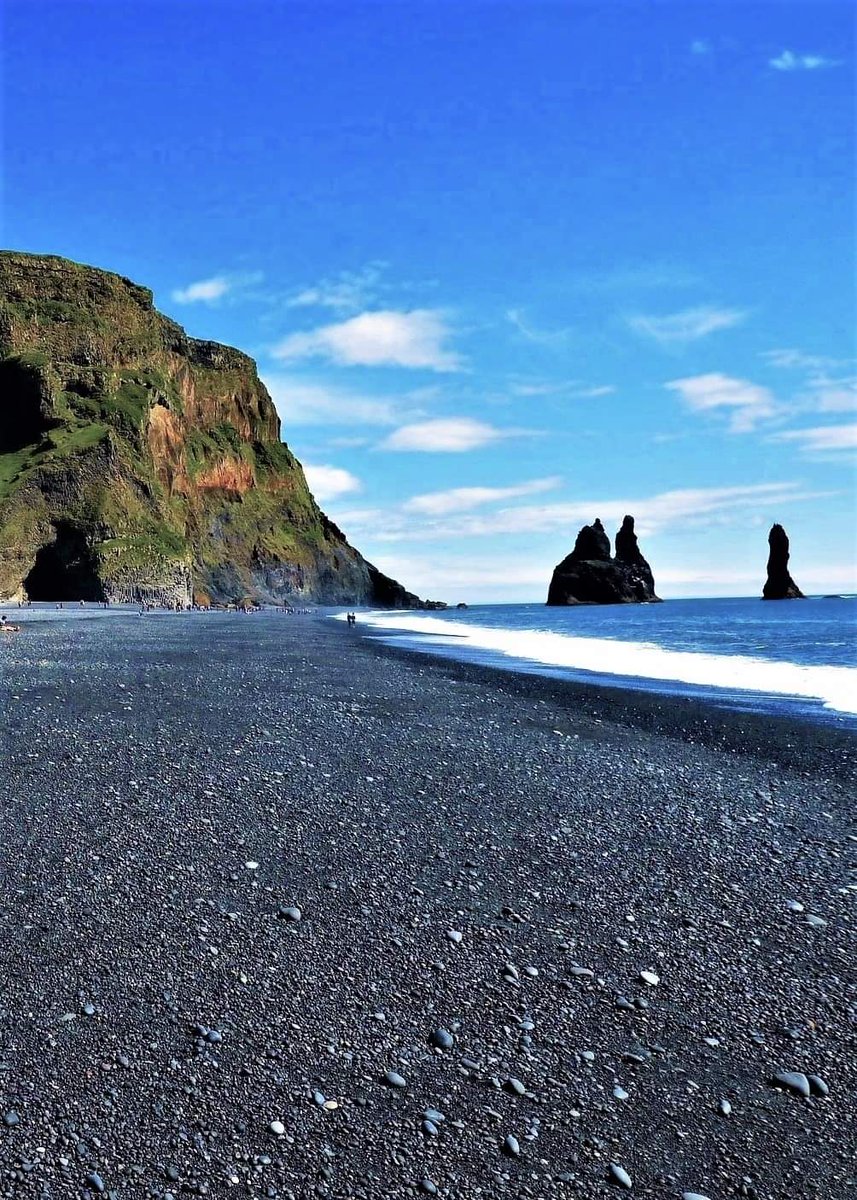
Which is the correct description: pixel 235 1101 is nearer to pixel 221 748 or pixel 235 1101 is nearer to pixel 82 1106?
pixel 82 1106

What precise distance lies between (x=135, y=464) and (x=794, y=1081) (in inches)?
4585

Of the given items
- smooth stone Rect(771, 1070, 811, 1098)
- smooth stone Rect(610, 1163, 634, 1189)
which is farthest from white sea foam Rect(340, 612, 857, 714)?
smooth stone Rect(610, 1163, 634, 1189)

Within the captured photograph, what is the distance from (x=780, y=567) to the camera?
190m

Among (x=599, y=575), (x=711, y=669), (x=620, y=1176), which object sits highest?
(x=599, y=575)

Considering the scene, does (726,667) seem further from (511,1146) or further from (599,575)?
(599,575)

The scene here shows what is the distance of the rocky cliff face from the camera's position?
96938 mm

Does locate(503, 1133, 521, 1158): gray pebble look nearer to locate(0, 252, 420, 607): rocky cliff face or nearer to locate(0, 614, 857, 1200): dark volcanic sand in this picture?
locate(0, 614, 857, 1200): dark volcanic sand

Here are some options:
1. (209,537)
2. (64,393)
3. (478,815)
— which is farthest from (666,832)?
(209,537)

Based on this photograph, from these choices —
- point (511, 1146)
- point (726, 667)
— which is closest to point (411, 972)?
point (511, 1146)

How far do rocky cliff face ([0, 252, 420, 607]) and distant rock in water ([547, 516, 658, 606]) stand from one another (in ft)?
178

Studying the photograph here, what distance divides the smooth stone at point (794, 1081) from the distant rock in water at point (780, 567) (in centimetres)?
20294

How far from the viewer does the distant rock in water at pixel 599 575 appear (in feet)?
615

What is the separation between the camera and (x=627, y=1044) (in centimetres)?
436

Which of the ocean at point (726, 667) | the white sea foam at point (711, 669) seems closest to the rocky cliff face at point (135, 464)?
the ocean at point (726, 667)
